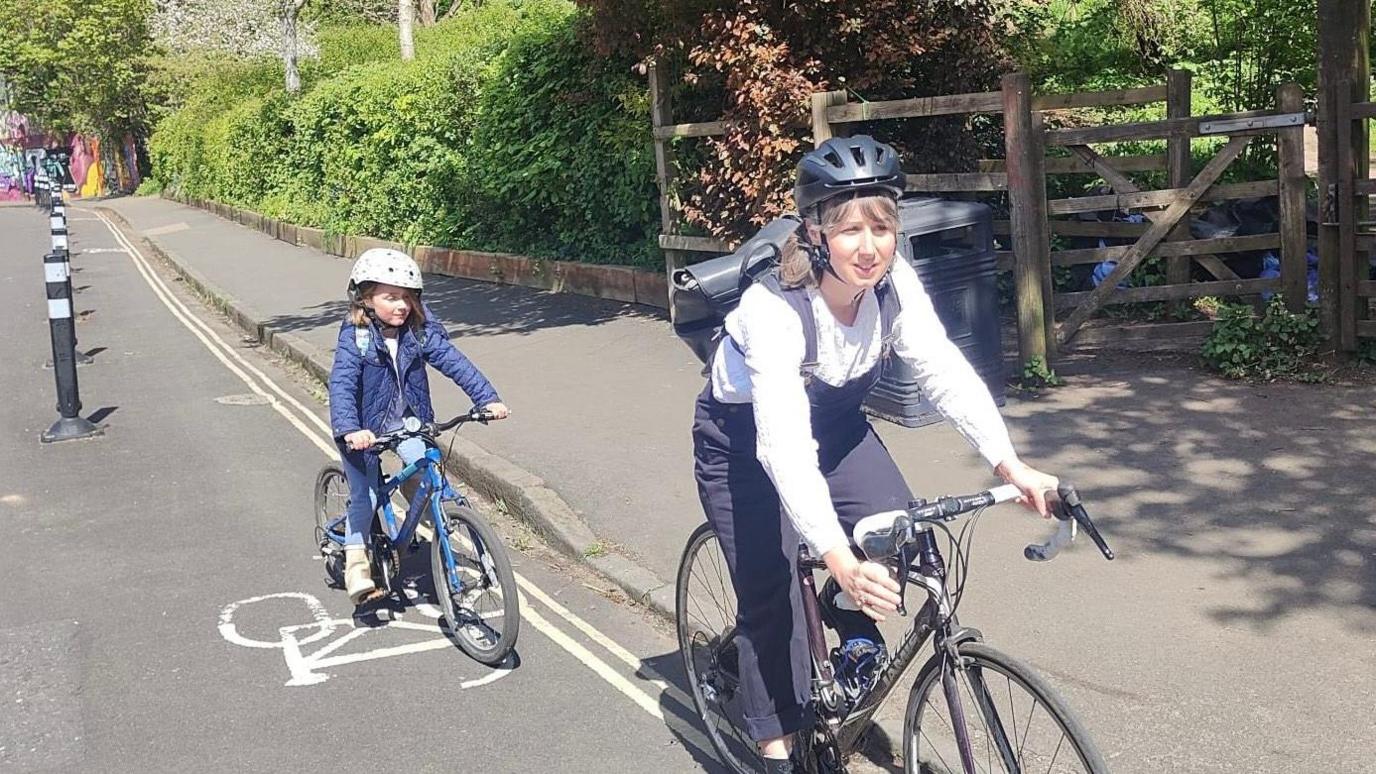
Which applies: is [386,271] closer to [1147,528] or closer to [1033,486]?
[1033,486]

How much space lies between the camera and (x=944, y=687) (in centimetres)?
321

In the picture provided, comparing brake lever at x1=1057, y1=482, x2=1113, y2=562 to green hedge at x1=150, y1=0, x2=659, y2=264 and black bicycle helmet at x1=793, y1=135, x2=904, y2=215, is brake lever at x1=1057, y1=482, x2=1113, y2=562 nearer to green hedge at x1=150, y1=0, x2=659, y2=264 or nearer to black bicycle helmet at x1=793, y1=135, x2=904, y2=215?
black bicycle helmet at x1=793, y1=135, x2=904, y2=215

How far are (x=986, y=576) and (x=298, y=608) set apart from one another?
3049 millimetres

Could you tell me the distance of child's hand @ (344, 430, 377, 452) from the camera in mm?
5207

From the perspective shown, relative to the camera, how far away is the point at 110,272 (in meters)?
24.0

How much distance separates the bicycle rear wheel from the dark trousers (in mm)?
451

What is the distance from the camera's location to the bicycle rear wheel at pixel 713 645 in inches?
168

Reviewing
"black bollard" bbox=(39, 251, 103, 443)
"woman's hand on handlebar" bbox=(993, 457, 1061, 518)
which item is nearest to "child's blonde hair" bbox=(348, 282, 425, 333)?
"woman's hand on handlebar" bbox=(993, 457, 1061, 518)

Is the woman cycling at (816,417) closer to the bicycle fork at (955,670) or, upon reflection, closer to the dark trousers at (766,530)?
the dark trousers at (766,530)

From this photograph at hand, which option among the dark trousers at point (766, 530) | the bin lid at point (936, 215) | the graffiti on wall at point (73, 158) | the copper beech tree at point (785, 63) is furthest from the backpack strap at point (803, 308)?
the graffiti on wall at point (73, 158)

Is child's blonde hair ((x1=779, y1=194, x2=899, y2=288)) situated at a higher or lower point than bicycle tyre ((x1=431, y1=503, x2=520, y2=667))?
higher

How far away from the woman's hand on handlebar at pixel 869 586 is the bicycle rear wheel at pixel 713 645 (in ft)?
3.82

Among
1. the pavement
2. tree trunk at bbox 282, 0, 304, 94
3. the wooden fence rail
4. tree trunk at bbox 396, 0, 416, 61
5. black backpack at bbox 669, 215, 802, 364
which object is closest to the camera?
black backpack at bbox 669, 215, 802, 364

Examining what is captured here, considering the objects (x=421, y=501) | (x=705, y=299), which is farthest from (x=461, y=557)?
(x=705, y=299)
